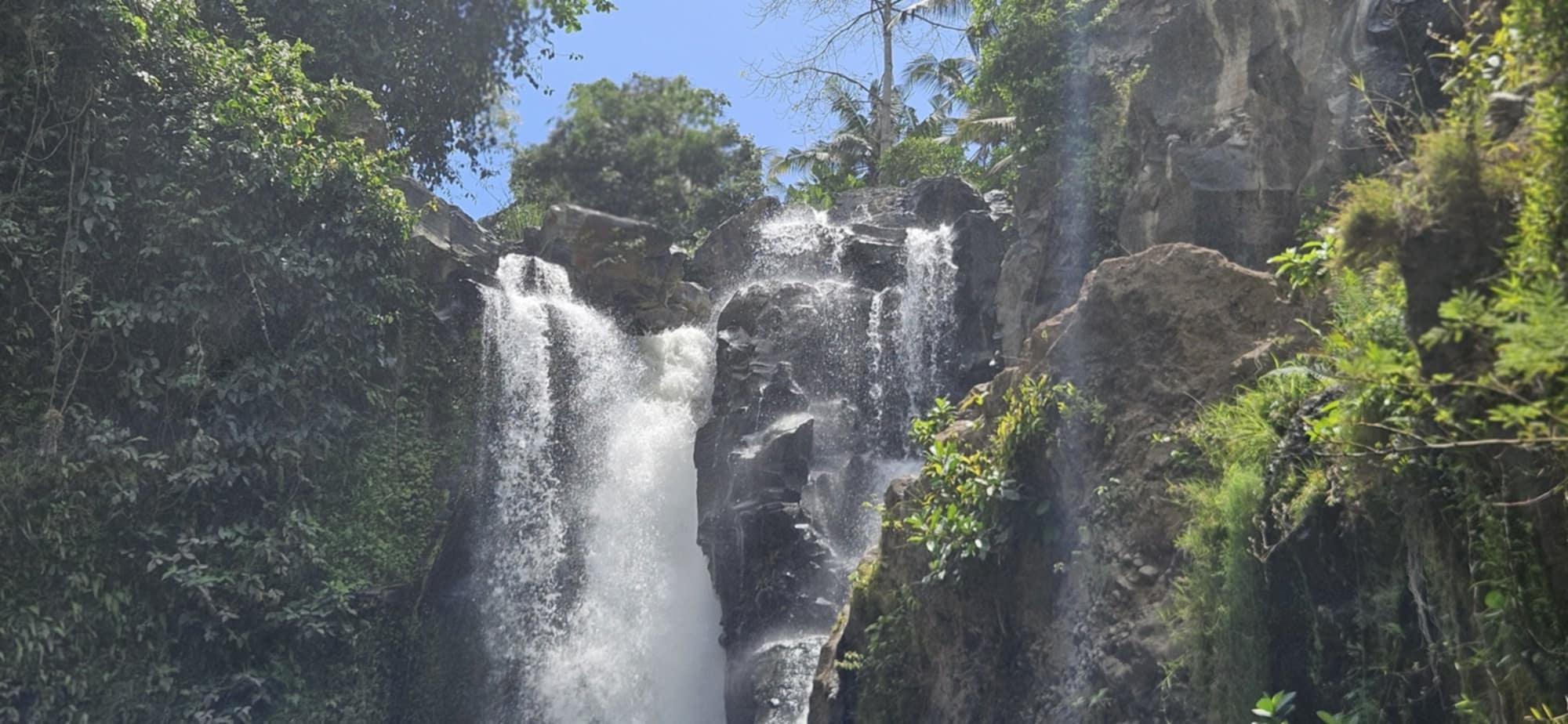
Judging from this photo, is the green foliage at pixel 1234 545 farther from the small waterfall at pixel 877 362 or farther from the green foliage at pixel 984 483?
the small waterfall at pixel 877 362

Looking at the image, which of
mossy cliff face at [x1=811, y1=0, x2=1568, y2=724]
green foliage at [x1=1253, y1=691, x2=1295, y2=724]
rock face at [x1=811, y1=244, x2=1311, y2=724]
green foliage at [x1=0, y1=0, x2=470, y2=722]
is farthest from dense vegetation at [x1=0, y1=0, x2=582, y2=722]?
green foliage at [x1=1253, y1=691, x2=1295, y2=724]

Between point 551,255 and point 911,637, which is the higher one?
point 551,255

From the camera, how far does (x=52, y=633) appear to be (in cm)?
1516

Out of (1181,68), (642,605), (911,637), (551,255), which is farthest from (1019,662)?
(551,255)

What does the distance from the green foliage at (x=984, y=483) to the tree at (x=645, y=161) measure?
22379 millimetres

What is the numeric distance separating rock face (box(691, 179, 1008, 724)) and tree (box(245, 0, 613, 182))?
5.80 meters

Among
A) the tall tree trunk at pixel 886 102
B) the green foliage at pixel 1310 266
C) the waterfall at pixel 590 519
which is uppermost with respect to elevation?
the tall tree trunk at pixel 886 102

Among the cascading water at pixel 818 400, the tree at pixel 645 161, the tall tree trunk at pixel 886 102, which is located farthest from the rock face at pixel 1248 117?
the tree at pixel 645 161

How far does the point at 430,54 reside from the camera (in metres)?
25.8

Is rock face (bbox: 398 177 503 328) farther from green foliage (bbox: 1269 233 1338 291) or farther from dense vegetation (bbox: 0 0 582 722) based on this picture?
green foliage (bbox: 1269 233 1338 291)

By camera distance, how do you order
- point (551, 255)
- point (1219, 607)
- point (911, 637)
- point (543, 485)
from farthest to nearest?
1. point (551, 255)
2. point (543, 485)
3. point (911, 637)
4. point (1219, 607)

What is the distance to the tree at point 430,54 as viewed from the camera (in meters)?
23.8

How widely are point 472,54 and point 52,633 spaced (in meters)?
14.1

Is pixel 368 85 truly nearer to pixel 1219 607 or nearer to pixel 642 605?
pixel 642 605
